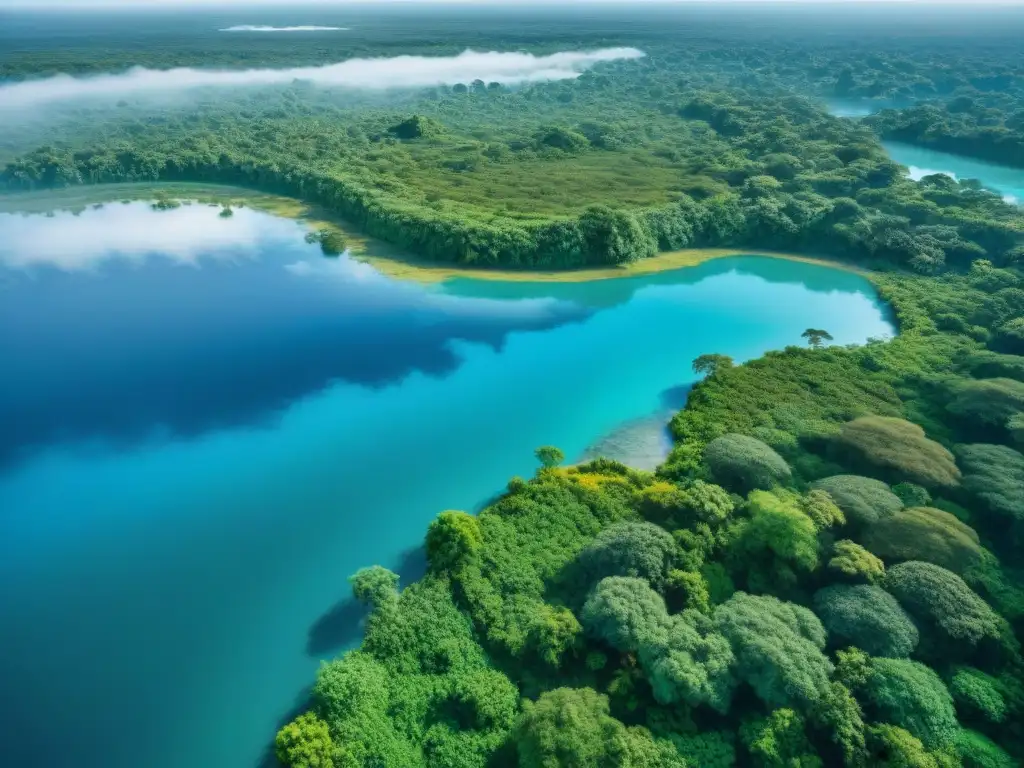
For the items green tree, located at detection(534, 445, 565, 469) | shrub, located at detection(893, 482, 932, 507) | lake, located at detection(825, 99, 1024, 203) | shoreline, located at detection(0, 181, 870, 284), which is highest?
shrub, located at detection(893, 482, 932, 507)

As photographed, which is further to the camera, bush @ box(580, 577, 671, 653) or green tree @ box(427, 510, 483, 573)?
green tree @ box(427, 510, 483, 573)

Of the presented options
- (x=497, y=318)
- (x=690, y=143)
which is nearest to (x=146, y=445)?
(x=497, y=318)

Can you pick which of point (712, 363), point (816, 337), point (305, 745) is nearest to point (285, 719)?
point (305, 745)

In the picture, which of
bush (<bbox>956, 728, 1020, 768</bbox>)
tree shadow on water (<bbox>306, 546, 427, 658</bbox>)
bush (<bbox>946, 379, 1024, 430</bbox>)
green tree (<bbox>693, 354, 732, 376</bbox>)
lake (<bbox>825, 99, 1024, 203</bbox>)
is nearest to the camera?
bush (<bbox>956, 728, 1020, 768</bbox>)

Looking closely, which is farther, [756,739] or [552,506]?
[552,506]

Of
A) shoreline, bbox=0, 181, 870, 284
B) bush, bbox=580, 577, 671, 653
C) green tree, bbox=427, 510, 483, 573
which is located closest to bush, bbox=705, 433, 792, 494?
bush, bbox=580, 577, 671, 653

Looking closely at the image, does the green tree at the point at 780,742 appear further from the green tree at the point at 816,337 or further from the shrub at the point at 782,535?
the green tree at the point at 816,337

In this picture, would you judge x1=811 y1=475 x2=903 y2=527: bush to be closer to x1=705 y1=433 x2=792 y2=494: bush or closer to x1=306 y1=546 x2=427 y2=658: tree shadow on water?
x1=705 y1=433 x2=792 y2=494: bush

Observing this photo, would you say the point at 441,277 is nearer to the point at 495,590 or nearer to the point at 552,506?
the point at 552,506
